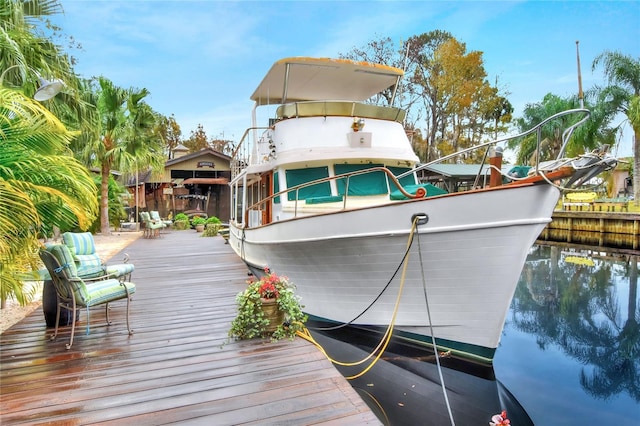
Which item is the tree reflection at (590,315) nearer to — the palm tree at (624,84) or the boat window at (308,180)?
the boat window at (308,180)

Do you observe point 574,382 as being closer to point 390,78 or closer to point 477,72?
point 390,78

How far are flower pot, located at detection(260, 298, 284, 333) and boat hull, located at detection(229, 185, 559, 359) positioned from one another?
1.41 metres

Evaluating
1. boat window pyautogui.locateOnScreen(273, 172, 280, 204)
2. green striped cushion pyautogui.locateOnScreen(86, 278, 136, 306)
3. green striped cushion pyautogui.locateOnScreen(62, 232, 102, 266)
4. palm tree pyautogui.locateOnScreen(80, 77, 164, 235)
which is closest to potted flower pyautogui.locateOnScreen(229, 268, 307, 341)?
green striped cushion pyautogui.locateOnScreen(86, 278, 136, 306)

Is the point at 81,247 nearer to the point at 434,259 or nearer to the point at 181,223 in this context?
the point at 434,259

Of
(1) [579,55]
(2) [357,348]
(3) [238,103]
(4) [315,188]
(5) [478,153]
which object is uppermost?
(3) [238,103]

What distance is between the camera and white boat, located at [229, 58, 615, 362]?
163 inches

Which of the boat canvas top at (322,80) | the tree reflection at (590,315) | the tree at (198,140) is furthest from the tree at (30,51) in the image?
the tree at (198,140)

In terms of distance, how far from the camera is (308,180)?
730 centimetres

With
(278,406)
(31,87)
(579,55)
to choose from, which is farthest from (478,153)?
(278,406)

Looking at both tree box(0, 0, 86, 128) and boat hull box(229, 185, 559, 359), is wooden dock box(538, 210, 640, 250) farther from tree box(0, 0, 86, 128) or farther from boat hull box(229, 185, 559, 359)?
tree box(0, 0, 86, 128)

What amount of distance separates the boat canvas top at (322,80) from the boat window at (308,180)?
5.77 feet

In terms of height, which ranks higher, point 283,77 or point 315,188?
point 283,77

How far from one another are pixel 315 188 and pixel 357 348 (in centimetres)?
294

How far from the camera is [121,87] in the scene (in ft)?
53.3
